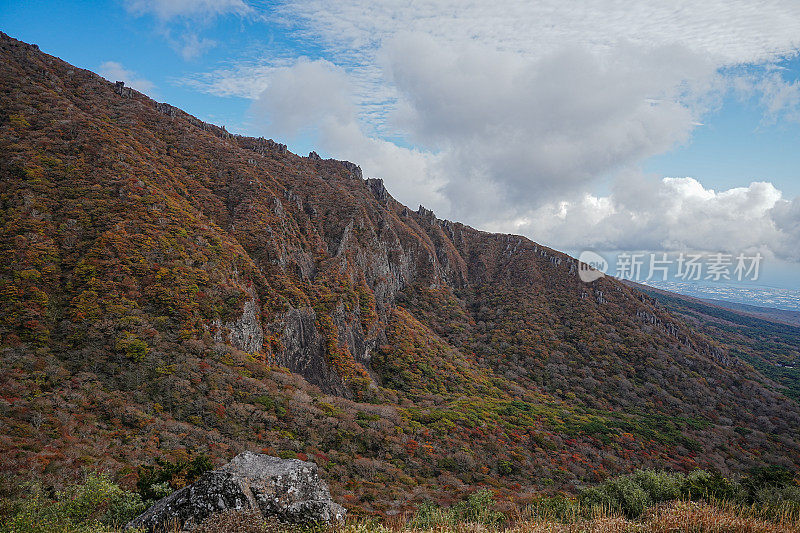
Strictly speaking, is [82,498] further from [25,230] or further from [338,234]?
[338,234]

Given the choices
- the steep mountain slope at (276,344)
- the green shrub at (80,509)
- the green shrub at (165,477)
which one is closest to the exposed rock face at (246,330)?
the steep mountain slope at (276,344)

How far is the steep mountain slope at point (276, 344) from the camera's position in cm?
2264

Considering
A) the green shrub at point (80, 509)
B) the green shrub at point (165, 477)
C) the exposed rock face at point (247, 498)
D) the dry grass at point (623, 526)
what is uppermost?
the dry grass at point (623, 526)

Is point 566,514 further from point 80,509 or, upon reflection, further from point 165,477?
point 80,509

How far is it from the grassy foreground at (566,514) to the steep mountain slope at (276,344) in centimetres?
479

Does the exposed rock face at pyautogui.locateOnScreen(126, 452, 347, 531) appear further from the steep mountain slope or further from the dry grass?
the steep mountain slope

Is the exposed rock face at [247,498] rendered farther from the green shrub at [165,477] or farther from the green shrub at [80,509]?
the green shrub at [165,477]

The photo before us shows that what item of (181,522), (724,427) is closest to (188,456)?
(181,522)

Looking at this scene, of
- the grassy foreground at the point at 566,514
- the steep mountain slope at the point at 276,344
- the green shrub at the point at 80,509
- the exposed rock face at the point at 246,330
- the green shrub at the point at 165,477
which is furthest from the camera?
the exposed rock face at the point at 246,330

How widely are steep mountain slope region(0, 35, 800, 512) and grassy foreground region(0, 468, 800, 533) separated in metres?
4.79

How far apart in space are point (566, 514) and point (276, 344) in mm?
34790

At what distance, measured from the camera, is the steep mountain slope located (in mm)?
22641

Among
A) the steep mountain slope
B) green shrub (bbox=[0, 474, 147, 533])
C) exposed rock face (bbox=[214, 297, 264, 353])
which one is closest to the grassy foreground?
green shrub (bbox=[0, 474, 147, 533])

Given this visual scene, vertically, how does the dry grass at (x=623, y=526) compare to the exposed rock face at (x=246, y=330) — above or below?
above
